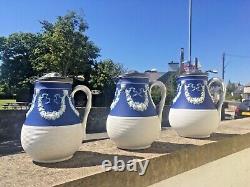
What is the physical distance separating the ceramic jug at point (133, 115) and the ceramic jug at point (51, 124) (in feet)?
1.99

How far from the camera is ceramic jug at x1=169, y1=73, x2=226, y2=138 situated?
4.61 meters

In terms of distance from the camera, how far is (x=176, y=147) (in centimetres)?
414

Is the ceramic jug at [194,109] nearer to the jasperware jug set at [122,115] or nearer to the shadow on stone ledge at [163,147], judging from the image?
the jasperware jug set at [122,115]

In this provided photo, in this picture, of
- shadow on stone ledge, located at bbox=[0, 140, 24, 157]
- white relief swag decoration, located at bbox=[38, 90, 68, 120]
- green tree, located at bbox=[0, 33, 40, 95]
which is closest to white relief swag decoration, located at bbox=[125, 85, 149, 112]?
white relief swag decoration, located at bbox=[38, 90, 68, 120]

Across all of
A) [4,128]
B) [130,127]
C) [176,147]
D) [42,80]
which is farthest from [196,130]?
[4,128]

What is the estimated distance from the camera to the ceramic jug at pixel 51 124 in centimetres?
308

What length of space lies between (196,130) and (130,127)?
1.26 metres

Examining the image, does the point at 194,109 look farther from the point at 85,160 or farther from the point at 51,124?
the point at 51,124

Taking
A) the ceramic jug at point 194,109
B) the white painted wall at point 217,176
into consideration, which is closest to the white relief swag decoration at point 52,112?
the white painted wall at point 217,176

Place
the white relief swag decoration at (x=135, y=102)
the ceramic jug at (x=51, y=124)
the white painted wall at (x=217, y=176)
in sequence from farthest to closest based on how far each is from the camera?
the white relief swag decoration at (x=135, y=102) → the white painted wall at (x=217, y=176) → the ceramic jug at (x=51, y=124)

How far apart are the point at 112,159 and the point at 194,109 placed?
1544 millimetres

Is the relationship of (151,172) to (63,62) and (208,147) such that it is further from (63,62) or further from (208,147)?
(63,62)

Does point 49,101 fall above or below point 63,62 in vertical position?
below

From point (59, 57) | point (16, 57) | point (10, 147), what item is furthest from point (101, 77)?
point (10, 147)
